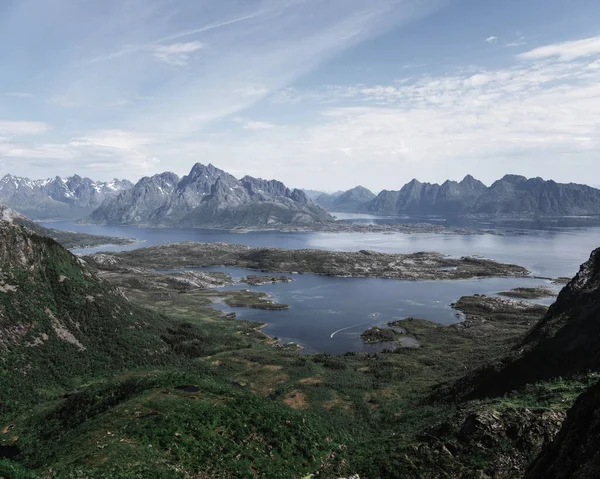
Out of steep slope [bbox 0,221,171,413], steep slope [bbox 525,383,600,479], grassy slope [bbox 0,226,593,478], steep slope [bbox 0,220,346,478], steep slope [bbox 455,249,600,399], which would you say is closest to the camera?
steep slope [bbox 525,383,600,479]

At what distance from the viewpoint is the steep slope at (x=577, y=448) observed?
85.7 feet

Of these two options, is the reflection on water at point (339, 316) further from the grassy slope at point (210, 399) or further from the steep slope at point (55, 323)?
the steep slope at point (55, 323)

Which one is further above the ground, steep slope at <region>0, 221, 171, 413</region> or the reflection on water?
steep slope at <region>0, 221, 171, 413</region>

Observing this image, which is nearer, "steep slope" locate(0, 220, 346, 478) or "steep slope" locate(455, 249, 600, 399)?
"steep slope" locate(0, 220, 346, 478)

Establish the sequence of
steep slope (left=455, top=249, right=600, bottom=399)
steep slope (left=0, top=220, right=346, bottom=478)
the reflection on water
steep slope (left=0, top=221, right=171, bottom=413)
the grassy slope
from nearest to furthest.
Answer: steep slope (left=0, top=220, right=346, bottom=478) → the grassy slope → steep slope (left=455, top=249, right=600, bottom=399) → steep slope (left=0, top=221, right=171, bottom=413) → the reflection on water

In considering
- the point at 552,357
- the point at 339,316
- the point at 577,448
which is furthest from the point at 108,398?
the point at 339,316

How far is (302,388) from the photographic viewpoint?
8569 cm

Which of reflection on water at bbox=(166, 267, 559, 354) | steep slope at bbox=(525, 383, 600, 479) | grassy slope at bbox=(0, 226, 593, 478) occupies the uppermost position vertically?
steep slope at bbox=(525, 383, 600, 479)

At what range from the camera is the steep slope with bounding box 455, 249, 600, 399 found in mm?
63188

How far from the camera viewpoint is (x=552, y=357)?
6669 cm

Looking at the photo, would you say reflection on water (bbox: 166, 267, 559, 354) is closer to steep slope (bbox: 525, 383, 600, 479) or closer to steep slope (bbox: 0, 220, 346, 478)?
steep slope (bbox: 0, 220, 346, 478)

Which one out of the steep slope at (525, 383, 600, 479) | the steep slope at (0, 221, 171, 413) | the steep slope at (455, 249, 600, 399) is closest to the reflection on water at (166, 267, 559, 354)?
the steep slope at (0, 221, 171, 413)

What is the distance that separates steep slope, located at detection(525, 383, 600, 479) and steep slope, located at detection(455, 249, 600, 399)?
3251 cm

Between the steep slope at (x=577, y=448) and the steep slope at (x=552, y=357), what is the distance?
107 ft
